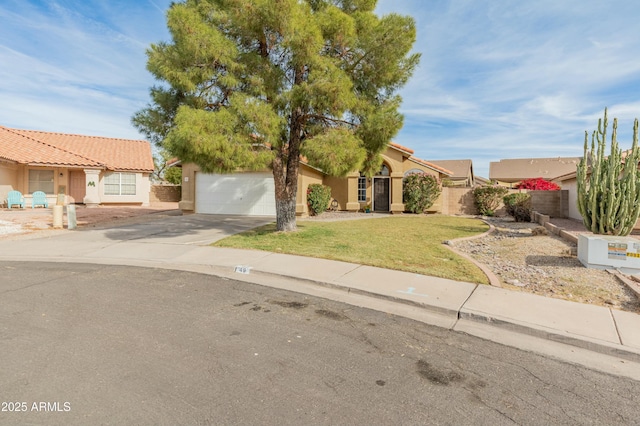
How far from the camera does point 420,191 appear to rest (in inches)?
818

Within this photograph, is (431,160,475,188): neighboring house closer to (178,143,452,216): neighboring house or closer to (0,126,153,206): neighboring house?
(178,143,452,216): neighboring house

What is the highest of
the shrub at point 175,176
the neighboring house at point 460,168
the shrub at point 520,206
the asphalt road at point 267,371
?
the neighboring house at point 460,168

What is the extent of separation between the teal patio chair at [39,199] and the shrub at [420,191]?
22178 mm

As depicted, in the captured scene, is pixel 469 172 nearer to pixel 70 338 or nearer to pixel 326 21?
pixel 326 21

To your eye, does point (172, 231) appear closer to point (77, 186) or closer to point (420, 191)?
point (420, 191)

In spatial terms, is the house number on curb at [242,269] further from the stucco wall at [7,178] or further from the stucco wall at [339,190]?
the stucco wall at [7,178]

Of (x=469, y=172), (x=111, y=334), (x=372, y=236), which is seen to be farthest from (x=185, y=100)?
(x=469, y=172)

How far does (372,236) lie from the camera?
11.5 metres

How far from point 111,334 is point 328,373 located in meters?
2.67

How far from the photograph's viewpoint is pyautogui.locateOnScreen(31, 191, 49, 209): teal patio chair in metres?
21.1

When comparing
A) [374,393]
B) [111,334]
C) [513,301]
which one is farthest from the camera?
[513,301]

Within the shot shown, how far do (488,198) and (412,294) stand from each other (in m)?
17.4

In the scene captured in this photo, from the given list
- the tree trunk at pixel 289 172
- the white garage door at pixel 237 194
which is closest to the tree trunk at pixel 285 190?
the tree trunk at pixel 289 172

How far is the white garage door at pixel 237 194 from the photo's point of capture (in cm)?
1784
